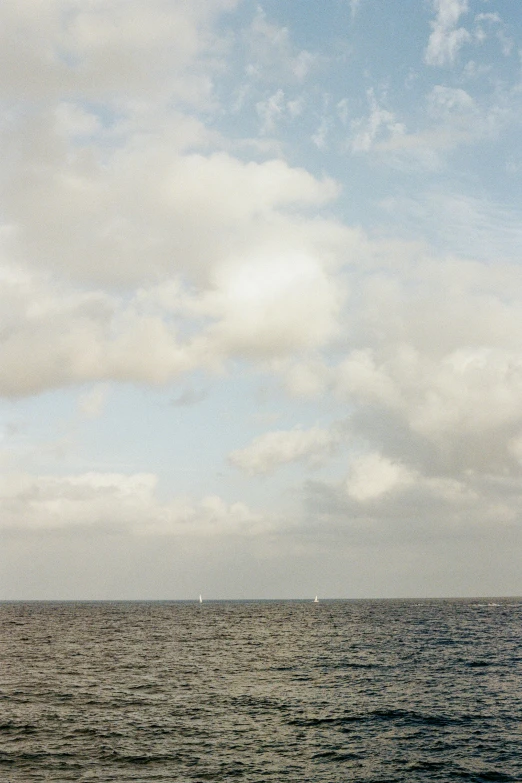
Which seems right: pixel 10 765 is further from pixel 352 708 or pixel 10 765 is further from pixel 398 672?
pixel 398 672

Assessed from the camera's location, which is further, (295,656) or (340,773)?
(295,656)

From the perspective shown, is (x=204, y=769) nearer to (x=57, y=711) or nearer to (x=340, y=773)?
(x=340, y=773)

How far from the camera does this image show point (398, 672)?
239 ft

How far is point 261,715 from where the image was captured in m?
49.8

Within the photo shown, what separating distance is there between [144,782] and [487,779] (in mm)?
18097

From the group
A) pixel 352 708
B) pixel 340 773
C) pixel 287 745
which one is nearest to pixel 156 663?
pixel 352 708

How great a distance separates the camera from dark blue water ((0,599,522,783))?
3716cm

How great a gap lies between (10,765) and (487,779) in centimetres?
2595

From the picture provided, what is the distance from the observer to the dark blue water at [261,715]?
37156 mm

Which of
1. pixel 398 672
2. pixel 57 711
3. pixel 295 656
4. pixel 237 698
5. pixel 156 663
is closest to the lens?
pixel 57 711

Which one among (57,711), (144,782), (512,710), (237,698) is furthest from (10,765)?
(512,710)

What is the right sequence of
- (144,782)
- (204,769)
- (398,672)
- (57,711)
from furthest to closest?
(398,672) → (57,711) → (204,769) → (144,782)

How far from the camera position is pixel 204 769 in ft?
119

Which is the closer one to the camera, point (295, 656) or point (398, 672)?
point (398, 672)
